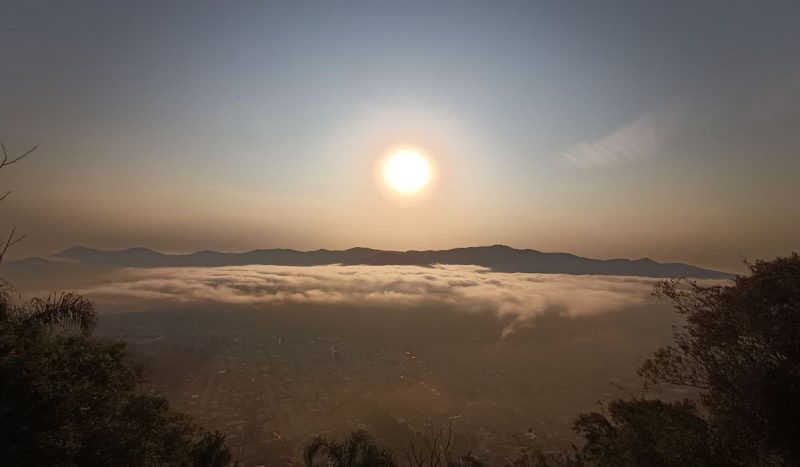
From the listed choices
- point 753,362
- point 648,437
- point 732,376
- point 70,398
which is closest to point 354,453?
point 70,398

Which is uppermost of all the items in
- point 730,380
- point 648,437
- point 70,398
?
point 730,380

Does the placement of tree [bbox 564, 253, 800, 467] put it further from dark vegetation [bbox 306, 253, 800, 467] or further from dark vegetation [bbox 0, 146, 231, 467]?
dark vegetation [bbox 0, 146, 231, 467]

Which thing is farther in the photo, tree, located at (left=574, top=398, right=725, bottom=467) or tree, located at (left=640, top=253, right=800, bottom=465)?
tree, located at (left=574, top=398, right=725, bottom=467)


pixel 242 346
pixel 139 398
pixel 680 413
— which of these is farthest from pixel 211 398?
pixel 680 413

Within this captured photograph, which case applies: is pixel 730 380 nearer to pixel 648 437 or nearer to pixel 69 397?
pixel 648 437

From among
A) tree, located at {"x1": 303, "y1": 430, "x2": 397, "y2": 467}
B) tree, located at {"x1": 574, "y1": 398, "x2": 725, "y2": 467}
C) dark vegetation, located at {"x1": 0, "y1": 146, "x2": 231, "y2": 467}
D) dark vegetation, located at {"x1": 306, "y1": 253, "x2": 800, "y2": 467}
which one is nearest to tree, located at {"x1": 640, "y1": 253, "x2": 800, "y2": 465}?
dark vegetation, located at {"x1": 306, "y1": 253, "x2": 800, "y2": 467}

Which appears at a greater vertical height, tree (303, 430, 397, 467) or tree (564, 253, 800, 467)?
tree (564, 253, 800, 467)

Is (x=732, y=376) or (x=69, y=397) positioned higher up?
(x=732, y=376)
